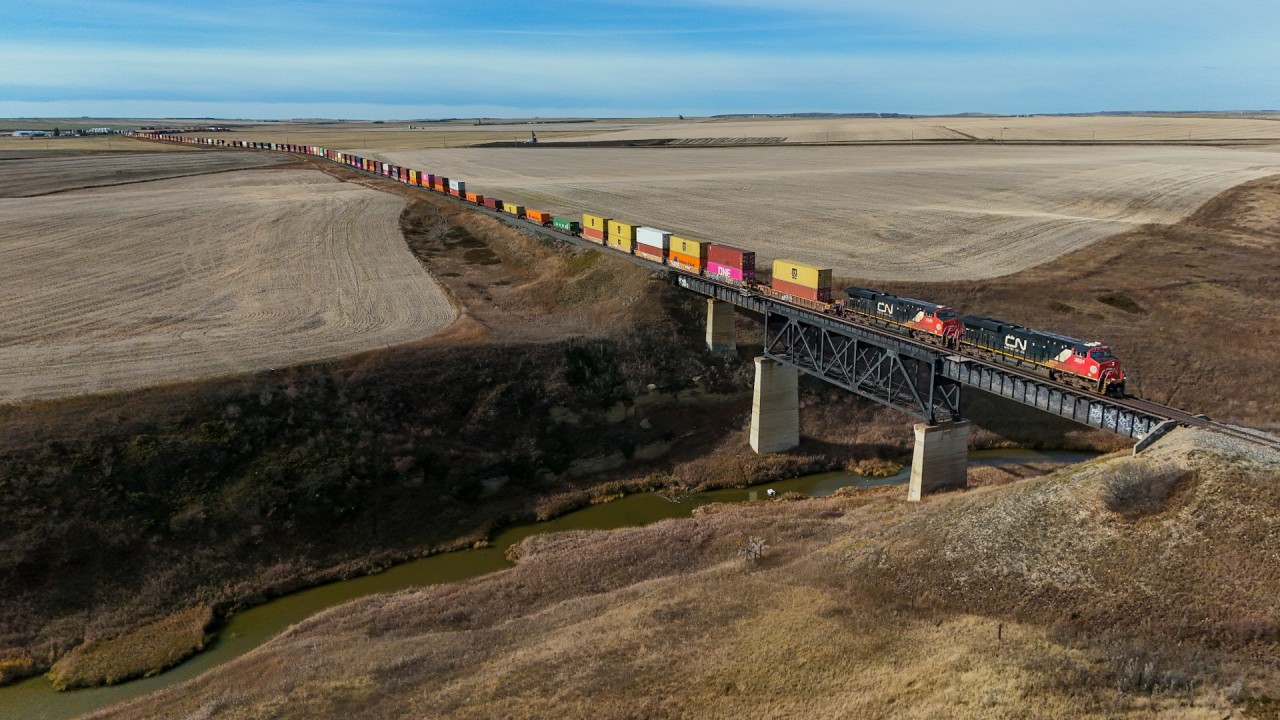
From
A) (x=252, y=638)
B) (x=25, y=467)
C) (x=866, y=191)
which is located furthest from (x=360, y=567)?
(x=866, y=191)

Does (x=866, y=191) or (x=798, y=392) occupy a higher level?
(x=866, y=191)

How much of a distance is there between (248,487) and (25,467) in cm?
1029

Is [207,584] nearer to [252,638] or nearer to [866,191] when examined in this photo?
[252,638]

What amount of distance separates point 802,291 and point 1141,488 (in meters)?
27.6

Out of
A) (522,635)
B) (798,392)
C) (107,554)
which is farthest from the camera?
(798,392)

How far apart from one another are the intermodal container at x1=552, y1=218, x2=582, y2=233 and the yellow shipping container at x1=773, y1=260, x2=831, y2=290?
36271mm

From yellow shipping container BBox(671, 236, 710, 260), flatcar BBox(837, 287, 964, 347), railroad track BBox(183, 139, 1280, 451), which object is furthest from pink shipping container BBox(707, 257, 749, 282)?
flatcar BBox(837, 287, 964, 347)

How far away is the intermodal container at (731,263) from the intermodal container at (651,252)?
24.7ft

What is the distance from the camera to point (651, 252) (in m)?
70.8

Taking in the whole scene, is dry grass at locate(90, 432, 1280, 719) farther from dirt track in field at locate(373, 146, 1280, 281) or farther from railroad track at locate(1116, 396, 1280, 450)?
dirt track in field at locate(373, 146, 1280, 281)

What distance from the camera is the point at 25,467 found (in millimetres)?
37906

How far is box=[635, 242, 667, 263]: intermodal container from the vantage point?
69125mm

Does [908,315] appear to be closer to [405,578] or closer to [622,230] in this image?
[405,578]

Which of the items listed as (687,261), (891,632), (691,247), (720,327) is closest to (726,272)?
(720,327)
